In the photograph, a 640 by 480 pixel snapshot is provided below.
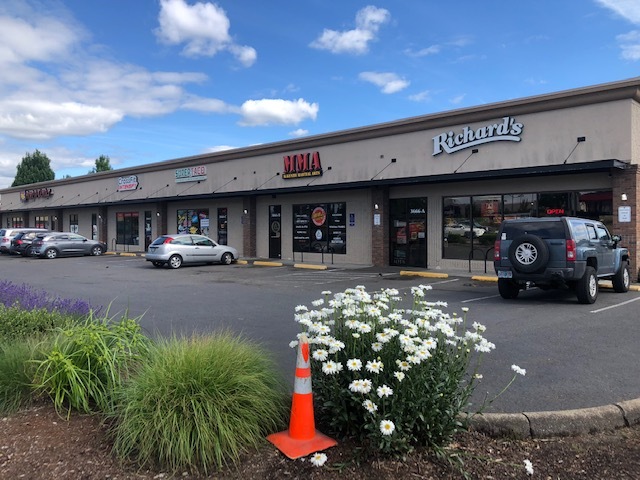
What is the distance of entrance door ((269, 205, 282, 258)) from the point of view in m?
26.5

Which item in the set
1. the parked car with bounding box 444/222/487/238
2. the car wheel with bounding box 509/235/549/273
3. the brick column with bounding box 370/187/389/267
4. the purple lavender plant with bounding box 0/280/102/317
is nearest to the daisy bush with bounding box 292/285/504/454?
the purple lavender plant with bounding box 0/280/102/317

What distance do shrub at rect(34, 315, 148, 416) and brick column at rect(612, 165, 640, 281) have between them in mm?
15300

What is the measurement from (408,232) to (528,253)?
10.1m

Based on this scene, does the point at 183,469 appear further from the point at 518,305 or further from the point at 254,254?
the point at 254,254

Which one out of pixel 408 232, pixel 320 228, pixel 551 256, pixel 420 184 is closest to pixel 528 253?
pixel 551 256

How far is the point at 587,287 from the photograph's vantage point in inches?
438

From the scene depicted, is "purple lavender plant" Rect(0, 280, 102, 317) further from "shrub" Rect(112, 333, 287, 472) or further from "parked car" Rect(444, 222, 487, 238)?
"parked car" Rect(444, 222, 487, 238)

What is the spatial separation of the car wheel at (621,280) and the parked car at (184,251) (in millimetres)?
16254

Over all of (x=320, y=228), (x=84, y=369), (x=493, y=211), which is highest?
(x=493, y=211)

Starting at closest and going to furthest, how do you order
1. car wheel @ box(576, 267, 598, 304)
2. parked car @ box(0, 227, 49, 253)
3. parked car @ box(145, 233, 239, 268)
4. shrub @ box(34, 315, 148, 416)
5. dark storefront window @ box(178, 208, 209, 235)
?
shrub @ box(34, 315, 148, 416) < car wheel @ box(576, 267, 598, 304) < parked car @ box(145, 233, 239, 268) < dark storefront window @ box(178, 208, 209, 235) < parked car @ box(0, 227, 49, 253)

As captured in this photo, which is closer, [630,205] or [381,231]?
[630,205]

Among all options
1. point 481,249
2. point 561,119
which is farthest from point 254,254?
point 561,119

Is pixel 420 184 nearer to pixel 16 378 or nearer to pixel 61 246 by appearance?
pixel 16 378

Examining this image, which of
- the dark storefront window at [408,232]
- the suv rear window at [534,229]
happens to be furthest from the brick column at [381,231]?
the suv rear window at [534,229]
